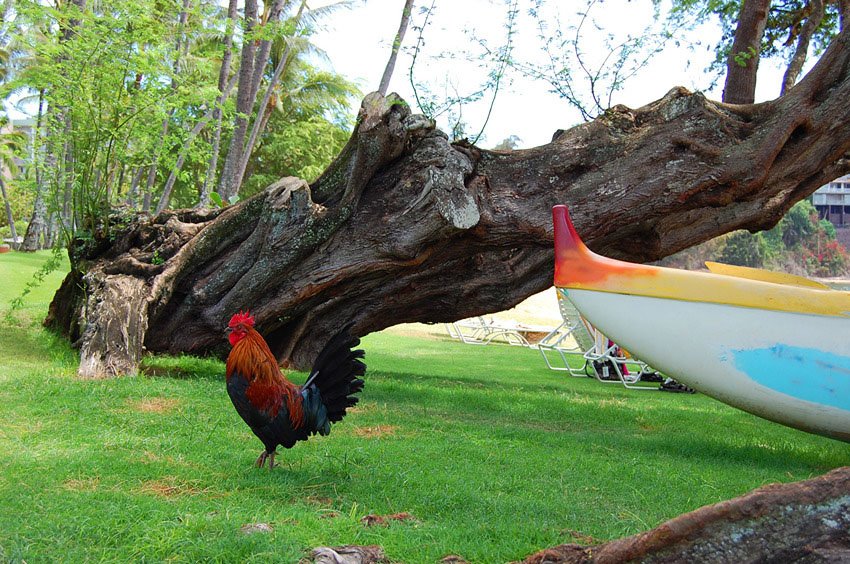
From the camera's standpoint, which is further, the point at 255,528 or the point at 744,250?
the point at 744,250

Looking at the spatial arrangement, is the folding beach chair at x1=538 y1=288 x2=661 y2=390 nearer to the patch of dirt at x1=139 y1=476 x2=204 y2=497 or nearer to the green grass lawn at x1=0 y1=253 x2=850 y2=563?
the green grass lawn at x1=0 y1=253 x2=850 y2=563

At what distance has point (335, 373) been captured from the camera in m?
4.78

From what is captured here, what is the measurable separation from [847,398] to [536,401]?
366cm

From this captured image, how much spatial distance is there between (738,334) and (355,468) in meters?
3.02

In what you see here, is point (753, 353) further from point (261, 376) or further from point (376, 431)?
point (261, 376)

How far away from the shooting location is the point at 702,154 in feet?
26.1

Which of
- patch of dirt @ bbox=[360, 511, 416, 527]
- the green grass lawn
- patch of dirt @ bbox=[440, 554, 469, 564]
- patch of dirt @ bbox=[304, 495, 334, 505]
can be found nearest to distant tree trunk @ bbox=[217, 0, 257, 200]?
the green grass lawn

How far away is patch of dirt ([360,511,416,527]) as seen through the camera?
3.64m

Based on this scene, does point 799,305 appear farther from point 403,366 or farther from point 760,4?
point 403,366

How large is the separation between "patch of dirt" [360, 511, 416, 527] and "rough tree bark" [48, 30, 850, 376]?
4247 mm

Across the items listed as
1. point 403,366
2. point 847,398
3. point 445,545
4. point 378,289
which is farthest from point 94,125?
point 847,398

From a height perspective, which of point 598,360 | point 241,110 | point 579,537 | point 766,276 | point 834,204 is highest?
point 834,204

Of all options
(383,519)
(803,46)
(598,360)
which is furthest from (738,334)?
(803,46)

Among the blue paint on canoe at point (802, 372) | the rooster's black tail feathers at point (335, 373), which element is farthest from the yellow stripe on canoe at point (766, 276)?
the rooster's black tail feathers at point (335, 373)
